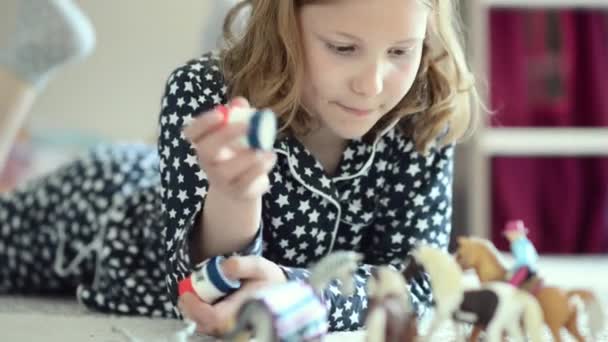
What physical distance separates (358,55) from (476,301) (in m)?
0.27

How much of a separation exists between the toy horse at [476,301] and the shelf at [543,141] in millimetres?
1191

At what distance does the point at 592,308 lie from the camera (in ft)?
2.23

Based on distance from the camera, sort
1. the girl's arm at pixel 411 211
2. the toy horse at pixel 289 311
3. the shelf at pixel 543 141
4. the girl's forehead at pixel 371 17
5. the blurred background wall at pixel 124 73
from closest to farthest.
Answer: the toy horse at pixel 289 311, the girl's forehead at pixel 371 17, the girl's arm at pixel 411 211, the shelf at pixel 543 141, the blurred background wall at pixel 124 73

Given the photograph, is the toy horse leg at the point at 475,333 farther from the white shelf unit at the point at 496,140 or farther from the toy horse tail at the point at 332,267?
the white shelf unit at the point at 496,140

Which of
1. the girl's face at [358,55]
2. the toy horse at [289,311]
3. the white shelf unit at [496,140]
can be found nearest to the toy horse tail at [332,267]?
the toy horse at [289,311]

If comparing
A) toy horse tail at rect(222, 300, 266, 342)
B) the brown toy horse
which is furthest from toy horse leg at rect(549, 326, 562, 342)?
toy horse tail at rect(222, 300, 266, 342)

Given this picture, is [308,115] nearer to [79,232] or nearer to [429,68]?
[429,68]

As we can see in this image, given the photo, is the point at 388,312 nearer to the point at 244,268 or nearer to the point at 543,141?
the point at 244,268

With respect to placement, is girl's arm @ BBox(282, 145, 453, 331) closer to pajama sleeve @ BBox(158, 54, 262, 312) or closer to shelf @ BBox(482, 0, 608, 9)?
pajama sleeve @ BBox(158, 54, 262, 312)

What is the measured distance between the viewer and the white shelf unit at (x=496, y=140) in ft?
5.92

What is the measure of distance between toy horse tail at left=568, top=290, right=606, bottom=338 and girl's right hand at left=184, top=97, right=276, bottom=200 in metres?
0.25

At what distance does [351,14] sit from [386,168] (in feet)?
0.99

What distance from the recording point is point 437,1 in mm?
914

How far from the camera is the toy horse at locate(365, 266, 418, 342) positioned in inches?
23.7
